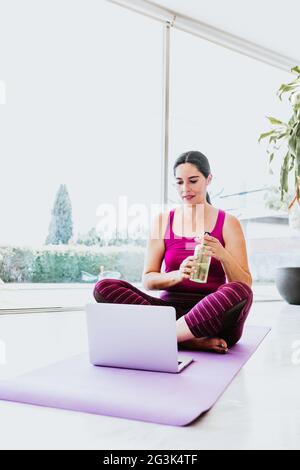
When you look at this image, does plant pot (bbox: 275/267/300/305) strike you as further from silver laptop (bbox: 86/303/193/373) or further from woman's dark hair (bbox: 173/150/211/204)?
silver laptop (bbox: 86/303/193/373)

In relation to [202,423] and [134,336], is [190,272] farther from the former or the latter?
[202,423]

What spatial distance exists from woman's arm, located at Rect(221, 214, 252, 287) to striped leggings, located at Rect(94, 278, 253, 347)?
4.8 inches

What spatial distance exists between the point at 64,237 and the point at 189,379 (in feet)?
6.91

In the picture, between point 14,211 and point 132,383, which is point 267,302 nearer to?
point 14,211

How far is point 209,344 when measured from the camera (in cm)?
162

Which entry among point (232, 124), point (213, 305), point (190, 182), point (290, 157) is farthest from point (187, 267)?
point (232, 124)

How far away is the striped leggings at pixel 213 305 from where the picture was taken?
1506mm

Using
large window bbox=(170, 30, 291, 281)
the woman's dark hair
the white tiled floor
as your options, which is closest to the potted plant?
large window bbox=(170, 30, 291, 281)

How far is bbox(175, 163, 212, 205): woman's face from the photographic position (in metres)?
1.85

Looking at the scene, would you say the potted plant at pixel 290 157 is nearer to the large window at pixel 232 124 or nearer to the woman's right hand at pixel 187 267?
the large window at pixel 232 124

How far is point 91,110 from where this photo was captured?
10.8 feet

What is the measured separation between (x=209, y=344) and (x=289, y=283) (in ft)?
6.98

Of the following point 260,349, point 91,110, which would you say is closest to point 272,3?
point 91,110
